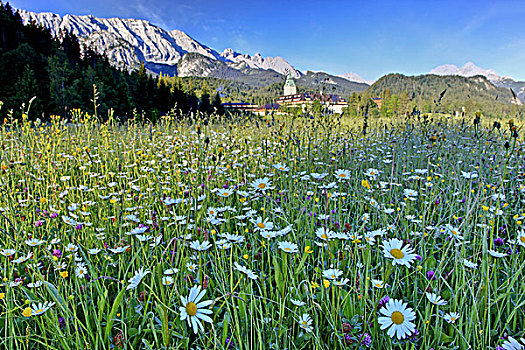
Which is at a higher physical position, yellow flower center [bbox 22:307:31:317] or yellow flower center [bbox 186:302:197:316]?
yellow flower center [bbox 186:302:197:316]

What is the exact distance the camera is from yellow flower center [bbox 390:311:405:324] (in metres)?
0.96

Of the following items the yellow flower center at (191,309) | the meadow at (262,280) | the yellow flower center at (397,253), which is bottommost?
the meadow at (262,280)

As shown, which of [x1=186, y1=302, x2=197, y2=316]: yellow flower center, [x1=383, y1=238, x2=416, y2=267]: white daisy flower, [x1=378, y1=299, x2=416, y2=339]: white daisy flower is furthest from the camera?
[x1=383, y1=238, x2=416, y2=267]: white daisy flower

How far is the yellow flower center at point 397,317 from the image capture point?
959 mm

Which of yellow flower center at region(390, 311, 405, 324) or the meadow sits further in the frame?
the meadow

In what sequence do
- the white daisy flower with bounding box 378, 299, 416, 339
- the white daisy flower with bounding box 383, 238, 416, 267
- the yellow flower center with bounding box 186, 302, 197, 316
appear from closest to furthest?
1. the yellow flower center with bounding box 186, 302, 197, 316
2. the white daisy flower with bounding box 378, 299, 416, 339
3. the white daisy flower with bounding box 383, 238, 416, 267

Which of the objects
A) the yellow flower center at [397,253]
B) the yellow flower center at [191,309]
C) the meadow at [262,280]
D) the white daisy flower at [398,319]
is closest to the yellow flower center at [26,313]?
the meadow at [262,280]

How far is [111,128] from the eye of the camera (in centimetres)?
554

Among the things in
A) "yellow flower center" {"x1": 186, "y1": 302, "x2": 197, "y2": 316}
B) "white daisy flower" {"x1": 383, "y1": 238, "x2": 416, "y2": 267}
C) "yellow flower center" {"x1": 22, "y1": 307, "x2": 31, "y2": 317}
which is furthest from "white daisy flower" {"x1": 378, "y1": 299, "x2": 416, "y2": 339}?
"yellow flower center" {"x1": 22, "y1": 307, "x2": 31, "y2": 317}

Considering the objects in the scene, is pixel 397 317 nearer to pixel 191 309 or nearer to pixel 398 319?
pixel 398 319

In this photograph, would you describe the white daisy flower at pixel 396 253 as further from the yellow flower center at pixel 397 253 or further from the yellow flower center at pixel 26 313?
the yellow flower center at pixel 26 313

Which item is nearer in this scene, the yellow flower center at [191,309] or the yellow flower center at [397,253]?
the yellow flower center at [191,309]

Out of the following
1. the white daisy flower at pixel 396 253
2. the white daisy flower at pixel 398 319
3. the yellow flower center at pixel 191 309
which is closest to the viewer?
the yellow flower center at pixel 191 309

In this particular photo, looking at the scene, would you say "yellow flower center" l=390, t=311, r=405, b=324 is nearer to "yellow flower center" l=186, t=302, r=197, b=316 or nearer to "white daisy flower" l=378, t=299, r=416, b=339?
"white daisy flower" l=378, t=299, r=416, b=339
